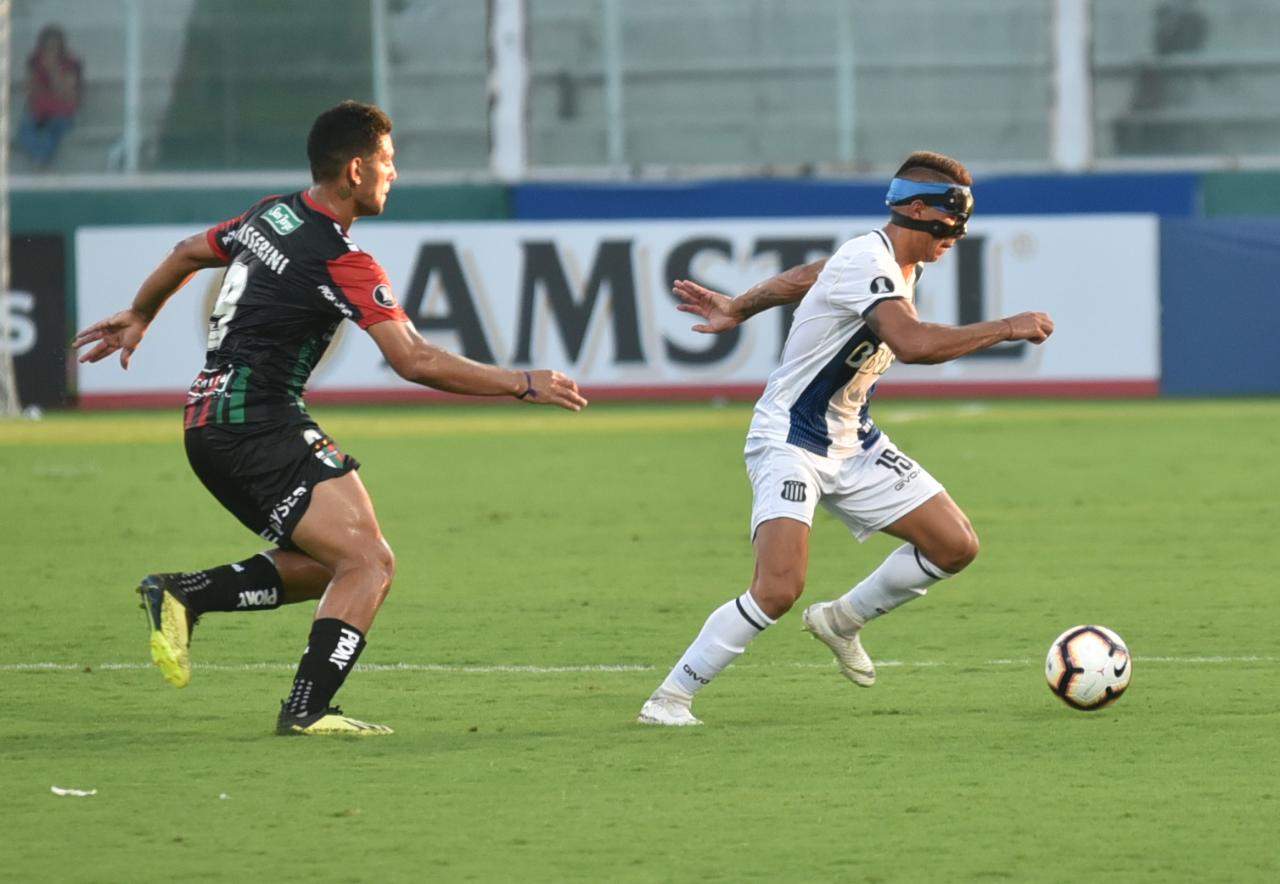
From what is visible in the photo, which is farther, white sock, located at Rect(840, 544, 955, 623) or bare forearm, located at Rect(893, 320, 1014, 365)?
white sock, located at Rect(840, 544, 955, 623)

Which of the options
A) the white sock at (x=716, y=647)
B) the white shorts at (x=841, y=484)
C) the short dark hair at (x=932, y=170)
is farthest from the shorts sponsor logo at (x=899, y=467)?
the short dark hair at (x=932, y=170)

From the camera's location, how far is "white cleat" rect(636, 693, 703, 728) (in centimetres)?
713

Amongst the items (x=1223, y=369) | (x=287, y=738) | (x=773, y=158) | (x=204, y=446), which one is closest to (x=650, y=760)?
(x=287, y=738)

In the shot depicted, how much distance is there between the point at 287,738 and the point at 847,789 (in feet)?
5.85

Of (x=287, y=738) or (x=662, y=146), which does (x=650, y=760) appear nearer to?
(x=287, y=738)

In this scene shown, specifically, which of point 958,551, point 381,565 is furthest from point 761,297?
point 381,565

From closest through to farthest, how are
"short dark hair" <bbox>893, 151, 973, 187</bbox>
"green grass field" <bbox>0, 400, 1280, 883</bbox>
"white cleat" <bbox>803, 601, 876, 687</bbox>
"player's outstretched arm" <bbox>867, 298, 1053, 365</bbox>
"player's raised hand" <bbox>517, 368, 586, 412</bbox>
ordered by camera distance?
1. "green grass field" <bbox>0, 400, 1280, 883</bbox>
2. "player's raised hand" <bbox>517, 368, 586, 412</bbox>
3. "player's outstretched arm" <bbox>867, 298, 1053, 365</bbox>
4. "short dark hair" <bbox>893, 151, 973, 187</bbox>
5. "white cleat" <bbox>803, 601, 876, 687</bbox>

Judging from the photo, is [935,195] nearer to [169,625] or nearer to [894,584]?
[894,584]

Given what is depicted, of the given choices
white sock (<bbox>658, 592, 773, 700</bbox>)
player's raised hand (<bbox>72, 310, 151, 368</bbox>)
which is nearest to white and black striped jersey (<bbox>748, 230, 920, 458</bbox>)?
white sock (<bbox>658, 592, 773, 700</bbox>)

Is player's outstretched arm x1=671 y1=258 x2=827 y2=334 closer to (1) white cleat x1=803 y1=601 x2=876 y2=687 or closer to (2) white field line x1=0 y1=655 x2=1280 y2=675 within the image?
(1) white cleat x1=803 y1=601 x2=876 y2=687

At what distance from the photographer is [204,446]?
7.11 m

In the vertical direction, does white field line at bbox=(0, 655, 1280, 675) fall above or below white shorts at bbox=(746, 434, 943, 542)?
below

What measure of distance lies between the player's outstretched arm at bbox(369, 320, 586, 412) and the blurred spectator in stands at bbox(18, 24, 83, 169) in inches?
856

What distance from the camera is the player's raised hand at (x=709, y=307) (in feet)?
25.8
